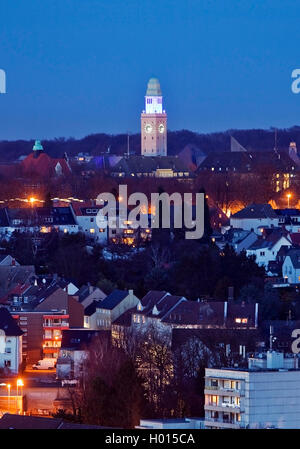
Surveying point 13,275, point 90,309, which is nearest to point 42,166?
point 13,275

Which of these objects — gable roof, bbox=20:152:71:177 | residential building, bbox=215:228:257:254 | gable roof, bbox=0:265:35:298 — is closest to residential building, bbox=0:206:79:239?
residential building, bbox=215:228:257:254

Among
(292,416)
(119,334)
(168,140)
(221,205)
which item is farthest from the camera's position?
(168,140)

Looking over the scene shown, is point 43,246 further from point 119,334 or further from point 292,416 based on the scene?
point 292,416

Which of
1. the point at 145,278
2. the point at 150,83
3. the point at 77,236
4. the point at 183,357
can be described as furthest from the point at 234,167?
the point at 183,357

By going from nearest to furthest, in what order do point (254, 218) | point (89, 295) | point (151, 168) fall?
point (89, 295), point (254, 218), point (151, 168)

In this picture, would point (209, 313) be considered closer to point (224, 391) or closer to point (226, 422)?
point (224, 391)

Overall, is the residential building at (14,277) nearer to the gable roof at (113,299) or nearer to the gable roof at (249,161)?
the gable roof at (113,299)

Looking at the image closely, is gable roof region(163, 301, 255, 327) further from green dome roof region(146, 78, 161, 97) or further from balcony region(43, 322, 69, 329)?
green dome roof region(146, 78, 161, 97)
